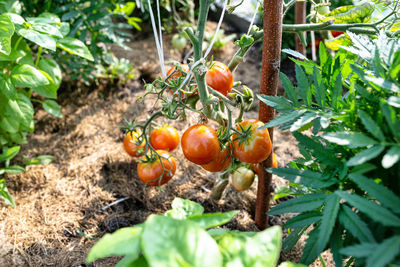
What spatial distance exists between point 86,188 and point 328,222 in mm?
1152

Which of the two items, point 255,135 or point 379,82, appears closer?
point 379,82

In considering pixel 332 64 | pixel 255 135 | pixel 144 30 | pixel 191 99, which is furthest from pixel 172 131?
pixel 144 30

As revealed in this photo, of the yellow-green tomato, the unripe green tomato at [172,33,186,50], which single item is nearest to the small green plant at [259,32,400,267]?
the yellow-green tomato

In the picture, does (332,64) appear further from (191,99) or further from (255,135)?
(191,99)

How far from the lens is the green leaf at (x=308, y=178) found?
2.57 feet

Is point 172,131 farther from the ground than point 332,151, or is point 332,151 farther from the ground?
point 332,151

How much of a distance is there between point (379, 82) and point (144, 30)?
7.53 feet

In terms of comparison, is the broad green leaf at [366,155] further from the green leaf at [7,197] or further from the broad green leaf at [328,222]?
Answer: the green leaf at [7,197]

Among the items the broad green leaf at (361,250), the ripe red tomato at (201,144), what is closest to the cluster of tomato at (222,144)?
the ripe red tomato at (201,144)

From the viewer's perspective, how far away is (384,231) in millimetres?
694

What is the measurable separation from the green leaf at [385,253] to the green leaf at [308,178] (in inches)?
8.4

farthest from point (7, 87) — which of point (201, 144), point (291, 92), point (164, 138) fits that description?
point (291, 92)

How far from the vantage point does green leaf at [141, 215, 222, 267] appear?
588 mm

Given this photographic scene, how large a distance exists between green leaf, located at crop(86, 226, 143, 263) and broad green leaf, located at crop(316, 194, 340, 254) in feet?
1.26
